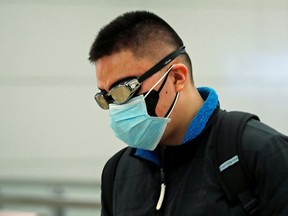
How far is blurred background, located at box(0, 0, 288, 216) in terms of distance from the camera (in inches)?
76.7

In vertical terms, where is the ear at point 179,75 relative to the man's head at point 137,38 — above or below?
below

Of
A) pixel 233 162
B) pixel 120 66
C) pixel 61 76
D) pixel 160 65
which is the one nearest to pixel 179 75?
pixel 160 65

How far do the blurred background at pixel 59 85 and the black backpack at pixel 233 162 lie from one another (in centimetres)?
124

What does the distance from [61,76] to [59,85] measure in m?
0.05

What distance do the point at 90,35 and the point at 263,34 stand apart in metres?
1.04

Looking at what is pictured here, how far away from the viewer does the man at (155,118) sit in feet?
2.59

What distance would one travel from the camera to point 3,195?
196cm

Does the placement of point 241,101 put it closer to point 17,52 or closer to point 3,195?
point 17,52

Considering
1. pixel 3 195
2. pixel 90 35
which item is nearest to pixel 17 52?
pixel 90 35

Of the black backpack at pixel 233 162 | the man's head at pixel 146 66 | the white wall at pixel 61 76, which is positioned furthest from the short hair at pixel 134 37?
the white wall at pixel 61 76

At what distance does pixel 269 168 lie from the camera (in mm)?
683

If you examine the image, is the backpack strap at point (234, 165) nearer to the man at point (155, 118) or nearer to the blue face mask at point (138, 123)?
the man at point (155, 118)

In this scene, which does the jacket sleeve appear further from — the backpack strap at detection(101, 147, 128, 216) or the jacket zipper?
the backpack strap at detection(101, 147, 128, 216)

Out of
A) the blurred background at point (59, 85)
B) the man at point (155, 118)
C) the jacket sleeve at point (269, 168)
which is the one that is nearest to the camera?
the jacket sleeve at point (269, 168)
